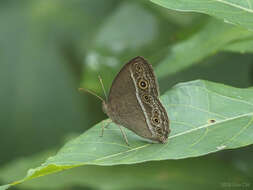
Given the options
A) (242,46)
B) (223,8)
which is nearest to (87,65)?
(242,46)

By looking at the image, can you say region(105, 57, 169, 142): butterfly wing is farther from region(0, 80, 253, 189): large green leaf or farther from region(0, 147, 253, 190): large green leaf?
region(0, 147, 253, 190): large green leaf

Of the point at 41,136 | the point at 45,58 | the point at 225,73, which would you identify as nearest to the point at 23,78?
the point at 45,58

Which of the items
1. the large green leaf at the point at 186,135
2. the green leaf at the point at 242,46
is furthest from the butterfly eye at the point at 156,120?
the green leaf at the point at 242,46

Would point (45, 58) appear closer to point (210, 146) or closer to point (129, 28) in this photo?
point (129, 28)

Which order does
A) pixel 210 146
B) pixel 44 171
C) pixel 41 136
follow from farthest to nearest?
pixel 41 136 < pixel 210 146 < pixel 44 171

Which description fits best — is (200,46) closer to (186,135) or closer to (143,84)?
(143,84)

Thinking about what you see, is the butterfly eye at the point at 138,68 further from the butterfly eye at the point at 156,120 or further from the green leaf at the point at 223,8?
the green leaf at the point at 223,8
